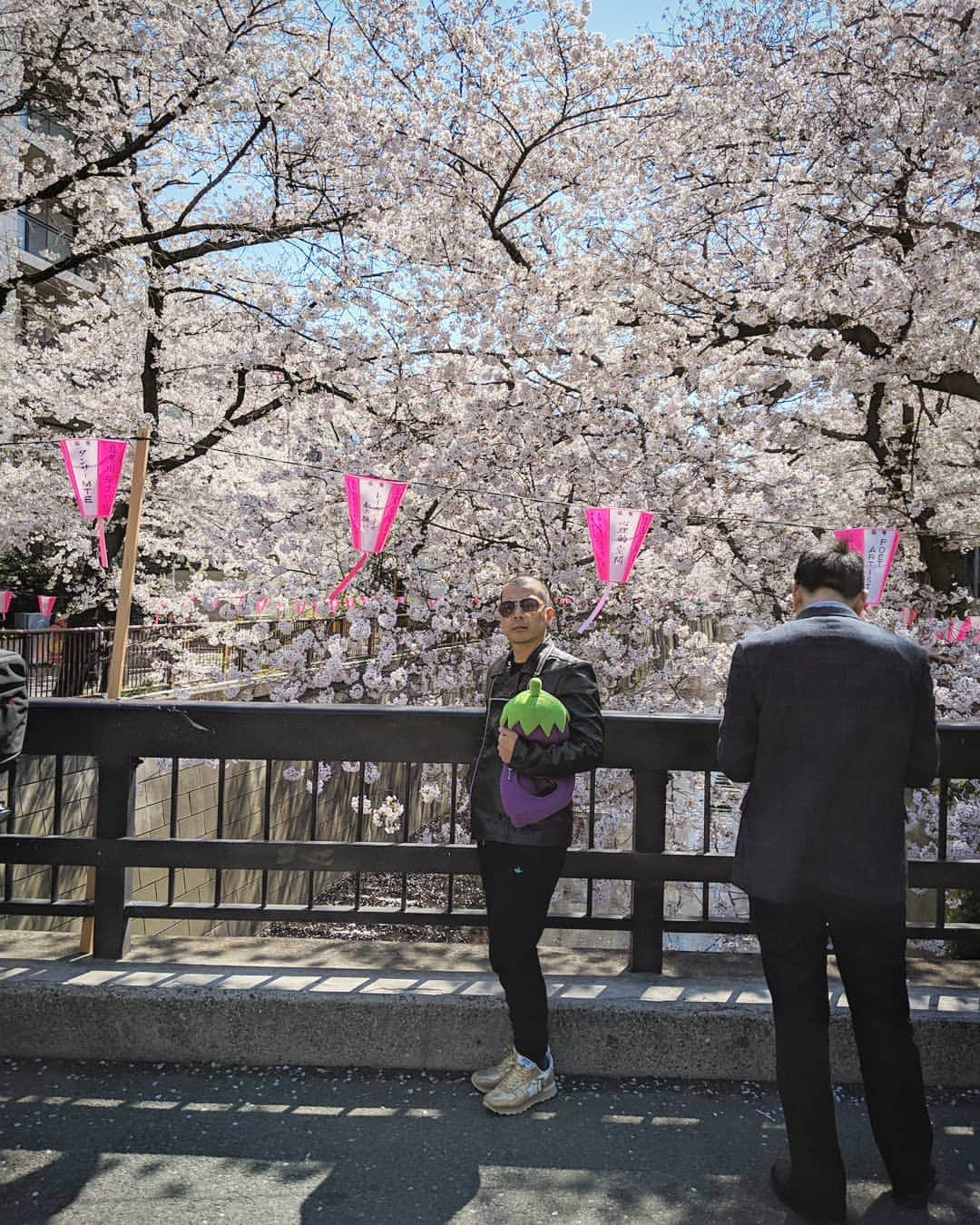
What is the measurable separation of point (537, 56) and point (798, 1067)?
34.3 ft

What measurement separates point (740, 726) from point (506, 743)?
73 cm

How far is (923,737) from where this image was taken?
2.56m

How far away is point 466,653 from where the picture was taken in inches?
406

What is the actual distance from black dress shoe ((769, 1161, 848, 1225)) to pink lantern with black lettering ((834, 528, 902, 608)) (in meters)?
6.58

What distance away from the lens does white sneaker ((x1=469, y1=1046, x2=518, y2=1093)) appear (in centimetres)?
313

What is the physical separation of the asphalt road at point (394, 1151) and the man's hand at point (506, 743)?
45.7 inches

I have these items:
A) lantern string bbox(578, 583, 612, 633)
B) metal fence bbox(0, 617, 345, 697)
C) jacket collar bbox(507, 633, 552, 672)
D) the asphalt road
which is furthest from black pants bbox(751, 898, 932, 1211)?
metal fence bbox(0, 617, 345, 697)

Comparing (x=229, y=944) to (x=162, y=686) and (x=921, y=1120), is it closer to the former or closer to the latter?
(x=921, y=1120)

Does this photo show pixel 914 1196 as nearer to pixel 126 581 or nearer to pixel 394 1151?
pixel 394 1151

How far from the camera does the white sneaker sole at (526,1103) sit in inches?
118

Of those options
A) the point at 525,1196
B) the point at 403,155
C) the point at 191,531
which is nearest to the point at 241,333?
the point at 403,155

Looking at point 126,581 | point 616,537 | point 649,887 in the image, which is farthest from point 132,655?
point 649,887

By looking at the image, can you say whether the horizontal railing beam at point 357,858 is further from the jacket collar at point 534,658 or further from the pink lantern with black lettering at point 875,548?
the pink lantern with black lettering at point 875,548

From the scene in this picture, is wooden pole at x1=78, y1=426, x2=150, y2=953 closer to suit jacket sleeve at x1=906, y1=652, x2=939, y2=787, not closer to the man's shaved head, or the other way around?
the man's shaved head
